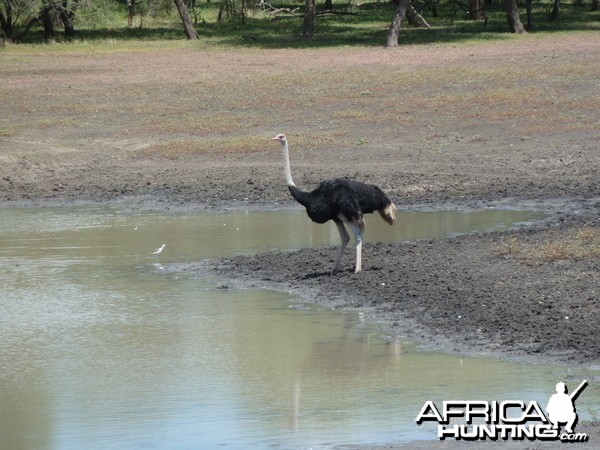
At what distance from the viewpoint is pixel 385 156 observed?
70.8 feet

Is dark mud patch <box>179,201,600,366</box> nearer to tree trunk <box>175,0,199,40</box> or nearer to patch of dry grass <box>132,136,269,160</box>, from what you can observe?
patch of dry grass <box>132,136,269,160</box>

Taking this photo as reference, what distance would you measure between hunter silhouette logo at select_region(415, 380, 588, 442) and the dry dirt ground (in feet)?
4.58

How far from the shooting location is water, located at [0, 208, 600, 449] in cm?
855

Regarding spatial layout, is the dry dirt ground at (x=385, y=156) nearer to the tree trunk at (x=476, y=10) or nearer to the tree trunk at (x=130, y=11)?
the tree trunk at (x=476, y=10)

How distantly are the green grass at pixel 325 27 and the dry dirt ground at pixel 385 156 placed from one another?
8.65 m

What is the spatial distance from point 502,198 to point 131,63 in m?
24.4

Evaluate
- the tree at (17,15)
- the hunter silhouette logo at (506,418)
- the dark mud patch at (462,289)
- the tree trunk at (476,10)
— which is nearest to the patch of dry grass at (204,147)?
the dark mud patch at (462,289)

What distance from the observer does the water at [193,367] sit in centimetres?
855

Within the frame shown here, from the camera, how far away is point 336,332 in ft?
37.2

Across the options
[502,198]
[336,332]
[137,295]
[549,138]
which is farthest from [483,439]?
[549,138]

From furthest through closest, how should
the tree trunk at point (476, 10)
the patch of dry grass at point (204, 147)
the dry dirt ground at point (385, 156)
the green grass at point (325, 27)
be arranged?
the tree trunk at point (476, 10)
the green grass at point (325, 27)
the patch of dry grass at point (204, 147)
the dry dirt ground at point (385, 156)

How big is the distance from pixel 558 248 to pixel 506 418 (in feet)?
16.8

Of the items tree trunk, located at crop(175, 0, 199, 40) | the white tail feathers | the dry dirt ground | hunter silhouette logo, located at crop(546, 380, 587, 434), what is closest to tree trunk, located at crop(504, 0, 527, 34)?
the dry dirt ground

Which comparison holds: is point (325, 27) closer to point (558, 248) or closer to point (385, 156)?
point (385, 156)
